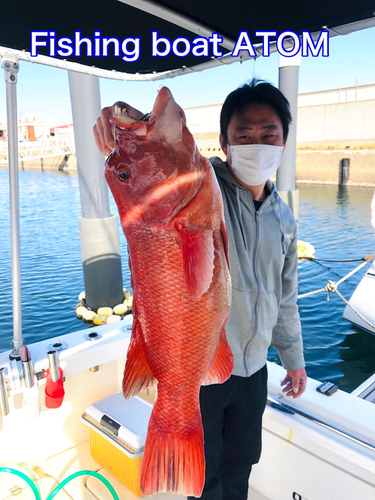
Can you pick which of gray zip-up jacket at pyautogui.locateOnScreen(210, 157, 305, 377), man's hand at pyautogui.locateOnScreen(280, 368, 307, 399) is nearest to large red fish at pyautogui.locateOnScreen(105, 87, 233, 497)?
gray zip-up jacket at pyautogui.locateOnScreen(210, 157, 305, 377)

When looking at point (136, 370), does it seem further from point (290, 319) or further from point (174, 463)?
point (290, 319)

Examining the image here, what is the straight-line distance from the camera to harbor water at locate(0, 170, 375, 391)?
7.68 meters

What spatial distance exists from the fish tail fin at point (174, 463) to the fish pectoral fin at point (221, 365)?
0.60ft

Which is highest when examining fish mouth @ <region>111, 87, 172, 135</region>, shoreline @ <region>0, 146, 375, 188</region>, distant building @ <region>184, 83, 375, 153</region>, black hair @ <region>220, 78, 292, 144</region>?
distant building @ <region>184, 83, 375, 153</region>

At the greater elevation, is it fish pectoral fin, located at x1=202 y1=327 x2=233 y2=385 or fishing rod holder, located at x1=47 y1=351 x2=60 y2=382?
fish pectoral fin, located at x1=202 y1=327 x2=233 y2=385

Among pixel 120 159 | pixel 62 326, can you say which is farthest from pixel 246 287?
pixel 62 326

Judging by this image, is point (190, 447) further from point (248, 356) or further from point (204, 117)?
point (204, 117)

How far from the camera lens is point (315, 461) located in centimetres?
240

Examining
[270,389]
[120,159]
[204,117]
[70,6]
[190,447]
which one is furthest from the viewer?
[204,117]

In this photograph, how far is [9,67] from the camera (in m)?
2.36

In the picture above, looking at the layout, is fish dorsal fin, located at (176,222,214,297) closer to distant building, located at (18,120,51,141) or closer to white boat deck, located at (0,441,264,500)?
white boat deck, located at (0,441,264,500)

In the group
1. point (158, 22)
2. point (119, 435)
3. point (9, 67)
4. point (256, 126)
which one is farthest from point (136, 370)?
point (9, 67)

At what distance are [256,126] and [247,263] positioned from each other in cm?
62

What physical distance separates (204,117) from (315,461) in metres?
44.0
